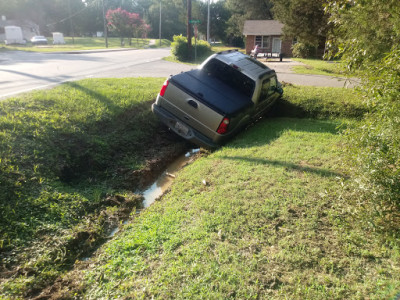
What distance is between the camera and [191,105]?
6656 mm

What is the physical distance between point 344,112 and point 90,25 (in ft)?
262

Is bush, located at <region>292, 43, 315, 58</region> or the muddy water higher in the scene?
bush, located at <region>292, 43, 315, 58</region>

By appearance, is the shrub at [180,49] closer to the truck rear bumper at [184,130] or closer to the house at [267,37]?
the house at [267,37]

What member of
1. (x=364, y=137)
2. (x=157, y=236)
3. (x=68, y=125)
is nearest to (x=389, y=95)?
(x=364, y=137)

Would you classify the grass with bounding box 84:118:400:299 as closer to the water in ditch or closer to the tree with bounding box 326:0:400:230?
the tree with bounding box 326:0:400:230

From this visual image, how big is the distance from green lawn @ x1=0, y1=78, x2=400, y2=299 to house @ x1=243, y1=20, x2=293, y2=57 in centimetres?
3319

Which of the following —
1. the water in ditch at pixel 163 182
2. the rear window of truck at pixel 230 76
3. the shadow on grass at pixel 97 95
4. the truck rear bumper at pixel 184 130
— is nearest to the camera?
the water in ditch at pixel 163 182

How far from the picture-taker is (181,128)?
698 centimetres

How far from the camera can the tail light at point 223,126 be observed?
6473 millimetres

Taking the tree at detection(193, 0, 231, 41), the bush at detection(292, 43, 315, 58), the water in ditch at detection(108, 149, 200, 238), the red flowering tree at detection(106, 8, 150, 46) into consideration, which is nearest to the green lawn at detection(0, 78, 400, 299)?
the water in ditch at detection(108, 149, 200, 238)

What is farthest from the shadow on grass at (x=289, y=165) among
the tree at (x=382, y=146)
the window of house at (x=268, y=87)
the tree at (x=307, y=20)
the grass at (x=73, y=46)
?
the grass at (x=73, y=46)

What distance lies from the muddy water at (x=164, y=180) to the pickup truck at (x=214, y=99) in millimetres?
658

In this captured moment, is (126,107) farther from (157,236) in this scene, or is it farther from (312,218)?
(312,218)

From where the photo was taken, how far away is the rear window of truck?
24.5ft
